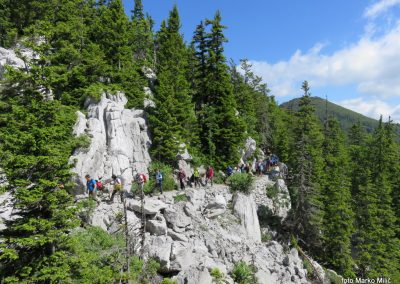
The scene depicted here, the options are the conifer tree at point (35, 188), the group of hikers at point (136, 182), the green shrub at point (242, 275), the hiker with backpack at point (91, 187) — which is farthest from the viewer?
the group of hikers at point (136, 182)

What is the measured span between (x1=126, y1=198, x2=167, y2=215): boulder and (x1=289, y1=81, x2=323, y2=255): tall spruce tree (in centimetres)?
1352

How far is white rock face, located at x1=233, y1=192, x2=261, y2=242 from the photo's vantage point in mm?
23789

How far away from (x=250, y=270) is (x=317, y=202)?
36.1 ft

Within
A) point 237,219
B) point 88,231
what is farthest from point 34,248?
point 237,219

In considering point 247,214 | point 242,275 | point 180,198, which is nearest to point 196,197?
point 180,198

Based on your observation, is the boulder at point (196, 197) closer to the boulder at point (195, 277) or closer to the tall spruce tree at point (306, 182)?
the boulder at point (195, 277)

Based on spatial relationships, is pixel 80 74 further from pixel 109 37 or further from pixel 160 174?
pixel 160 174

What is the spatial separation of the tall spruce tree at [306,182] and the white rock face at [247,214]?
490 cm

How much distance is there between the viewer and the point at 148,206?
1967 centimetres

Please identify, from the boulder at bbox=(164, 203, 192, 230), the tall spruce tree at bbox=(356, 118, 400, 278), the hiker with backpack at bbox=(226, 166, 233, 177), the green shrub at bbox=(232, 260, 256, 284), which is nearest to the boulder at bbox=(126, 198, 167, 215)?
the boulder at bbox=(164, 203, 192, 230)

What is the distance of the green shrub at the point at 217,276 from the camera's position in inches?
646

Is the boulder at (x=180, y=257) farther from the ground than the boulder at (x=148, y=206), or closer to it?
closer to it

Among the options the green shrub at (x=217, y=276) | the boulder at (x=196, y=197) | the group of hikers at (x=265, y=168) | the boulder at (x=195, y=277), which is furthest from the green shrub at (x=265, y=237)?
the boulder at (x=195, y=277)

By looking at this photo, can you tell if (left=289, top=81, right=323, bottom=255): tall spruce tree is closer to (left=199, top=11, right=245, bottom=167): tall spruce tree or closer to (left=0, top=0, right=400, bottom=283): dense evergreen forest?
(left=0, top=0, right=400, bottom=283): dense evergreen forest
